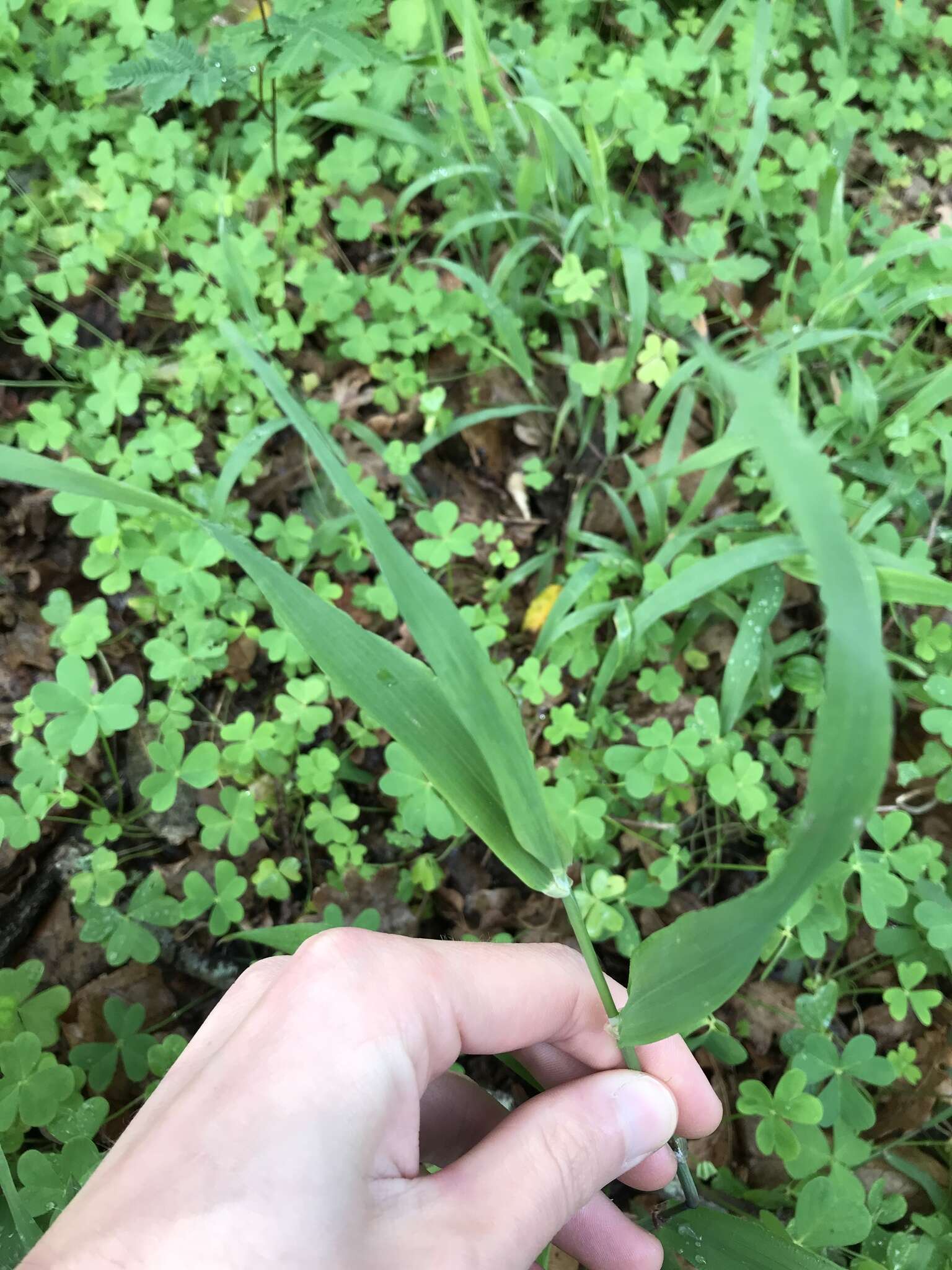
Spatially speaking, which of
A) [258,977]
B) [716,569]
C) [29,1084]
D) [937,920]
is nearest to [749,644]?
[716,569]

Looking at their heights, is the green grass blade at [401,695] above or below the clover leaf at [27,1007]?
above

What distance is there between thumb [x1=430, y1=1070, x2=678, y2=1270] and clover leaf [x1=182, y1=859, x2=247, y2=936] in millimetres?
925

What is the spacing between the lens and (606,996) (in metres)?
1.06

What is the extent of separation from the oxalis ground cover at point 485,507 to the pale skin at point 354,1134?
1.31 feet

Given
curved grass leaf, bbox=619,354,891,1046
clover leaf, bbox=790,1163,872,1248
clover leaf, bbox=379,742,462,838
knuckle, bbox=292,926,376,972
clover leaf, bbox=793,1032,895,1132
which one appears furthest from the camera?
clover leaf, bbox=379,742,462,838

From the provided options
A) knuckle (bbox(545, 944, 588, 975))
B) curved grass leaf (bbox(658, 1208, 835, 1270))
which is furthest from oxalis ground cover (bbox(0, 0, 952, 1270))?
knuckle (bbox(545, 944, 588, 975))

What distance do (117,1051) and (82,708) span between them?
77 cm

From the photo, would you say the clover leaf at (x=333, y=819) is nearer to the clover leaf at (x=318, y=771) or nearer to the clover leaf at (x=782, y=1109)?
the clover leaf at (x=318, y=771)

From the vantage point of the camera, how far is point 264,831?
1949 millimetres

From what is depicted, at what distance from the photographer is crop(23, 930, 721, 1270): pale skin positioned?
780mm

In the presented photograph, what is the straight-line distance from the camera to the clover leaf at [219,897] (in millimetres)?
1702

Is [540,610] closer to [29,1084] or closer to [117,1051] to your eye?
[117,1051]

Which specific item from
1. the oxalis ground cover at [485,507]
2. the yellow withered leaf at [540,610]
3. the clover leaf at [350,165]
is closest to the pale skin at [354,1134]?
the oxalis ground cover at [485,507]

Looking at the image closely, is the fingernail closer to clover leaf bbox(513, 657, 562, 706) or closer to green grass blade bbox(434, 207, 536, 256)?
clover leaf bbox(513, 657, 562, 706)
